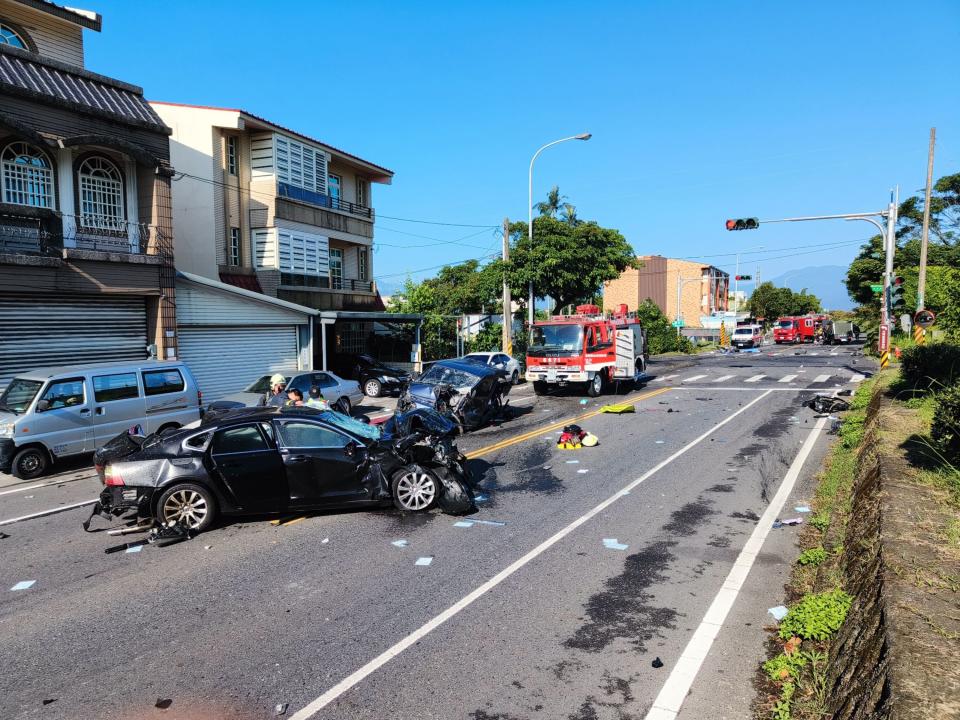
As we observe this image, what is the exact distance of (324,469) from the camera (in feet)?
27.0

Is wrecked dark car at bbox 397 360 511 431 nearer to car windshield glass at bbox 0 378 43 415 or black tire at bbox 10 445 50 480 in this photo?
black tire at bbox 10 445 50 480

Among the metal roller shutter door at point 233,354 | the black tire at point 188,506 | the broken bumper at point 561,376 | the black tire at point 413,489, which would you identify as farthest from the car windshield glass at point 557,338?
the black tire at point 188,506

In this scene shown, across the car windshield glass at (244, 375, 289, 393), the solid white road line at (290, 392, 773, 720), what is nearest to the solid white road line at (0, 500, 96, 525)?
the car windshield glass at (244, 375, 289, 393)

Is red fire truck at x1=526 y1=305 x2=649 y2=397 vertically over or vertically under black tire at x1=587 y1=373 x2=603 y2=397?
over

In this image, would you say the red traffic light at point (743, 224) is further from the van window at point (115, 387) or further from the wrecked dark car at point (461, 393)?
the van window at point (115, 387)

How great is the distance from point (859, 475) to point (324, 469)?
7.02 metres

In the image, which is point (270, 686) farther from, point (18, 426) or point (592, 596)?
point (18, 426)

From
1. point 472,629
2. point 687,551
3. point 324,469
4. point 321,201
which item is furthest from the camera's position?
point 321,201

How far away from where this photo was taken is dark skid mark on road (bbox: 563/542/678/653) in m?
5.17

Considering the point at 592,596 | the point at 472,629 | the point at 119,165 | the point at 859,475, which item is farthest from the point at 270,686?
the point at 119,165

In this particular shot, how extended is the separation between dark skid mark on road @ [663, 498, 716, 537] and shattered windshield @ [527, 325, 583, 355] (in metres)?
12.2

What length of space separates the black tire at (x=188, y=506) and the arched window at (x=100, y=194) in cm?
1152

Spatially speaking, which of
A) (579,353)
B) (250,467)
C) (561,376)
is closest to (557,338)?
(579,353)

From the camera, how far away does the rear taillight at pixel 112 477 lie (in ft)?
25.4
